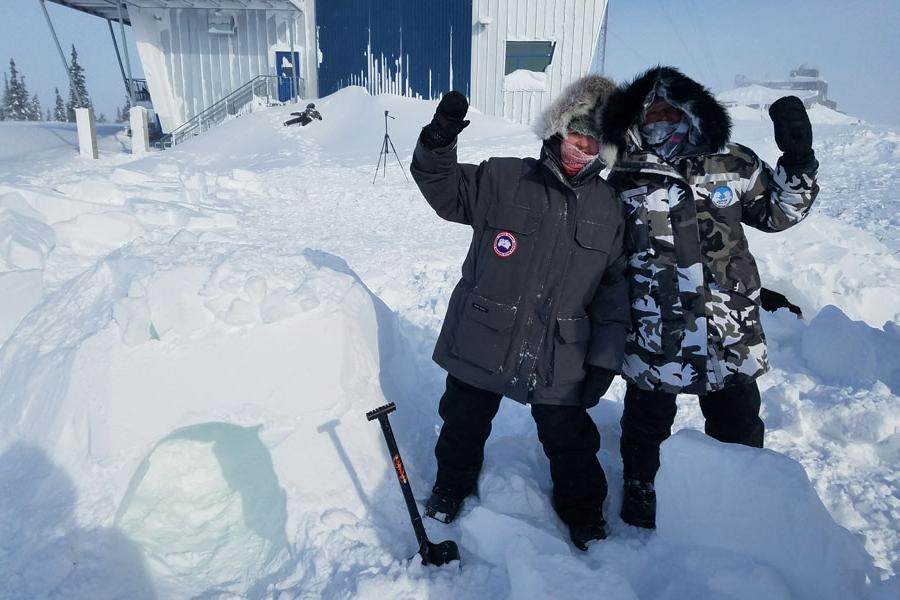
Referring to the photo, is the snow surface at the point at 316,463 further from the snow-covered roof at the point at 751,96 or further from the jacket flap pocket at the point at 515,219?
the snow-covered roof at the point at 751,96

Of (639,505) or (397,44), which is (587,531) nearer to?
(639,505)

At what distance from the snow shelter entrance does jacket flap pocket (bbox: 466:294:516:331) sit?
1997cm

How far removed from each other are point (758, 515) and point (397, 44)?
19.1m

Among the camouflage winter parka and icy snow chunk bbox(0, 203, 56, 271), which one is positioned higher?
the camouflage winter parka

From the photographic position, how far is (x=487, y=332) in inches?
79.4

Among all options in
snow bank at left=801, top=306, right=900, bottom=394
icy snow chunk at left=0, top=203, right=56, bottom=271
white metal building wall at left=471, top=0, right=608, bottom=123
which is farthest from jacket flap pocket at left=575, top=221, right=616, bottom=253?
white metal building wall at left=471, top=0, right=608, bottom=123

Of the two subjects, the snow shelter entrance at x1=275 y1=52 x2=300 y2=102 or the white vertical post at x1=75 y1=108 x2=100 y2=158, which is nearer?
the white vertical post at x1=75 y1=108 x2=100 y2=158

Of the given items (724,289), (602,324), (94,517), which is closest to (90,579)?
(94,517)

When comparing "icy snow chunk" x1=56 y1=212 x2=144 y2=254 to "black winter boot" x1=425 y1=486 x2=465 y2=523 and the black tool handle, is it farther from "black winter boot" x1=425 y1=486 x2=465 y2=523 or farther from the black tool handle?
"black winter boot" x1=425 y1=486 x2=465 y2=523

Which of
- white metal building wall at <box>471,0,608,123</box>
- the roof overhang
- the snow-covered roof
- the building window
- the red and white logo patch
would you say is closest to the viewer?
the red and white logo patch

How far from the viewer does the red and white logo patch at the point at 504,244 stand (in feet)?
6.60

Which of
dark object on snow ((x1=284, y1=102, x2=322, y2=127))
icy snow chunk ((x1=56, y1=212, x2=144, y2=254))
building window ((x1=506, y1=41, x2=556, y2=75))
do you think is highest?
building window ((x1=506, y1=41, x2=556, y2=75))

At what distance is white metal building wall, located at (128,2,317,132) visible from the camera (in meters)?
19.1

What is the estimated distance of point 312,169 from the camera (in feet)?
39.2
